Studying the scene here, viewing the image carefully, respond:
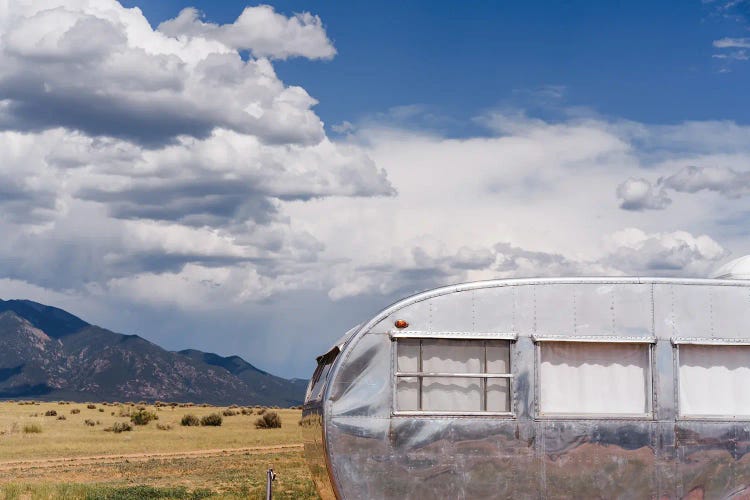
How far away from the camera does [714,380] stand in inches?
399

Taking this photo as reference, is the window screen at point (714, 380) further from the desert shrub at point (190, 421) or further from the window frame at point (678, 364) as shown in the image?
the desert shrub at point (190, 421)

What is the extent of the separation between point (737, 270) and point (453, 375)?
154 inches

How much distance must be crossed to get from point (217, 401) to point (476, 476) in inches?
6082

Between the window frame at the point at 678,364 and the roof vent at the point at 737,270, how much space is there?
1.04 meters

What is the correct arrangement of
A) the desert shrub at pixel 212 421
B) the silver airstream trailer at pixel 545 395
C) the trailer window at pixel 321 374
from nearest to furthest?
the silver airstream trailer at pixel 545 395, the trailer window at pixel 321 374, the desert shrub at pixel 212 421

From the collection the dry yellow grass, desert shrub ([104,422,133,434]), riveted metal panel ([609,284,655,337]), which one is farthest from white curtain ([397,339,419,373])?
desert shrub ([104,422,133,434])

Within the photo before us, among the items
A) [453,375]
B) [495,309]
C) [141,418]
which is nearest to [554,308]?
[495,309]

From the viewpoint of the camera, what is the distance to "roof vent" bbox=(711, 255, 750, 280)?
10.9 meters

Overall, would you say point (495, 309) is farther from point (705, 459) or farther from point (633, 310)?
point (705, 459)

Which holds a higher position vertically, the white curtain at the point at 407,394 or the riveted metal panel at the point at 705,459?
the white curtain at the point at 407,394

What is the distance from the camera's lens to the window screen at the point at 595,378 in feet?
32.4

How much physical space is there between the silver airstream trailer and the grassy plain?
307 inches

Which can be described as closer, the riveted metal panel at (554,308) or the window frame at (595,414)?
the window frame at (595,414)


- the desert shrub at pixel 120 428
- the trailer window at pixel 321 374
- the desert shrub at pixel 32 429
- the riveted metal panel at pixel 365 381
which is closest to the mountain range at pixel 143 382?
the desert shrub at pixel 120 428
